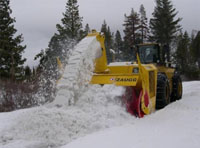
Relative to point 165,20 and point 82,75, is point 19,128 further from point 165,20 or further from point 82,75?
point 165,20

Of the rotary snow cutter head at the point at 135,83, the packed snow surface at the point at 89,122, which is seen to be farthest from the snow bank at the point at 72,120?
the rotary snow cutter head at the point at 135,83

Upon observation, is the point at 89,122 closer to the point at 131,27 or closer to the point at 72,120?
the point at 72,120

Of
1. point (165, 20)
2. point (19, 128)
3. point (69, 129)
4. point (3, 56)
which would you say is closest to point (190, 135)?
point (69, 129)

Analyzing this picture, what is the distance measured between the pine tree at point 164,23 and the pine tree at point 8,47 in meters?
19.7

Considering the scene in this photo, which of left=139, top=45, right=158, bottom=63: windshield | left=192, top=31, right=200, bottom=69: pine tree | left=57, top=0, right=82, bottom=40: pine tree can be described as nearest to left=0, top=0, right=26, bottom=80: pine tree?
left=57, top=0, right=82, bottom=40: pine tree

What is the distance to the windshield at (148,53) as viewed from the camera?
8.20 m

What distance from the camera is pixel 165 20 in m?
32.0

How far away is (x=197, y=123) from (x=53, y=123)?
267 cm

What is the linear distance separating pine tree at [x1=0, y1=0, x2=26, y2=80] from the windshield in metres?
12.6

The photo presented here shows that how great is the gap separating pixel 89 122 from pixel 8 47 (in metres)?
16.5

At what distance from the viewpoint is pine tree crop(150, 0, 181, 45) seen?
3167cm

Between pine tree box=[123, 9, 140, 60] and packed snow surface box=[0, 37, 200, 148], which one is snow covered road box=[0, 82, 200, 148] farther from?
pine tree box=[123, 9, 140, 60]

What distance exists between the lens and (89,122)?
13.9ft

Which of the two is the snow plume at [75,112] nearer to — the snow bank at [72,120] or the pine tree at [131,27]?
the snow bank at [72,120]
